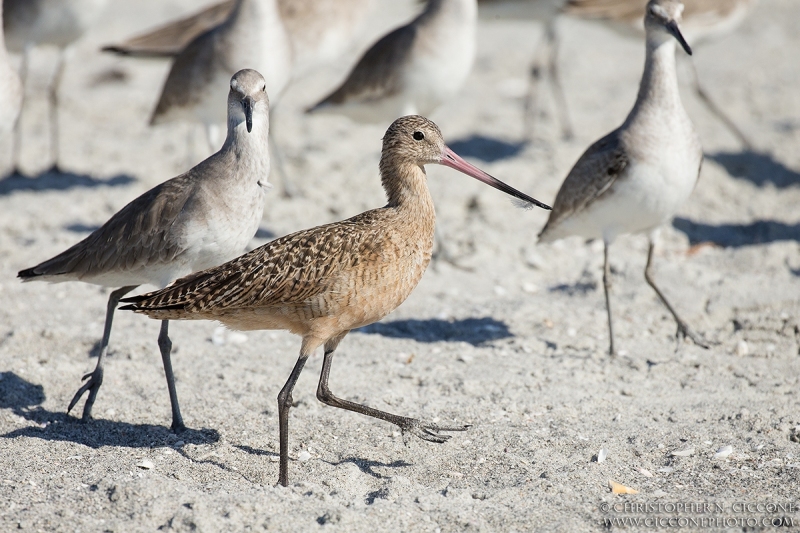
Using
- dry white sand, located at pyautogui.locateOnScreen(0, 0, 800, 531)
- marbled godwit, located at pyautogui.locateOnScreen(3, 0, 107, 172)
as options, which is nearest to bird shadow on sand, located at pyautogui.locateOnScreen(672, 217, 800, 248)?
dry white sand, located at pyautogui.locateOnScreen(0, 0, 800, 531)

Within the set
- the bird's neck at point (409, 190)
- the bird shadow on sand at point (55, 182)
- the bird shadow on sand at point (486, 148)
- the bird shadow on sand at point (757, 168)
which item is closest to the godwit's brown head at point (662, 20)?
the bird's neck at point (409, 190)

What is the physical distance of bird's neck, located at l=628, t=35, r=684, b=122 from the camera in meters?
6.38

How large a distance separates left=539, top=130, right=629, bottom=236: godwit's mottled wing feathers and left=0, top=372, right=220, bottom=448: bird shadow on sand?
2.86 m

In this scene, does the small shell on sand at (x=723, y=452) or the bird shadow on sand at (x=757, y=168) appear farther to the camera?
the bird shadow on sand at (x=757, y=168)

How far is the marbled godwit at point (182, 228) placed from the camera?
5137mm

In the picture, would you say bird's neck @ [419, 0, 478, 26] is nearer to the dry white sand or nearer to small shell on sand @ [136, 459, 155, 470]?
the dry white sand

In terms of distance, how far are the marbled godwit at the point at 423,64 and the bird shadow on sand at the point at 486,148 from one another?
139 cm

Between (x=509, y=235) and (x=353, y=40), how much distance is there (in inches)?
127

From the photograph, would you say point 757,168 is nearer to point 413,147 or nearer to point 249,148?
point 413,147

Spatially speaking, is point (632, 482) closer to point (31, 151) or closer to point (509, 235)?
point (509, 235)

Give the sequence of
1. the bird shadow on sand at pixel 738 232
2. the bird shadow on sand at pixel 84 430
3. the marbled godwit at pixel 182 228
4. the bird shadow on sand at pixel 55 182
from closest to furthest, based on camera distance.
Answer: the bird shadow on sand at pixel 84 430
the marbled godwit at pixel 182 228
the bird shadow on sand at pixel 738 232
the bird shadow on sand at pixel 55 182

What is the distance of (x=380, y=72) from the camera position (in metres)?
8.73

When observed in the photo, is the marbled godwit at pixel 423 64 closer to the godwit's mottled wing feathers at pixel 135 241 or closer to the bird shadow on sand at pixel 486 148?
the bird shadow on sand at pixel 486 148

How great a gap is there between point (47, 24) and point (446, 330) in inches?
217
